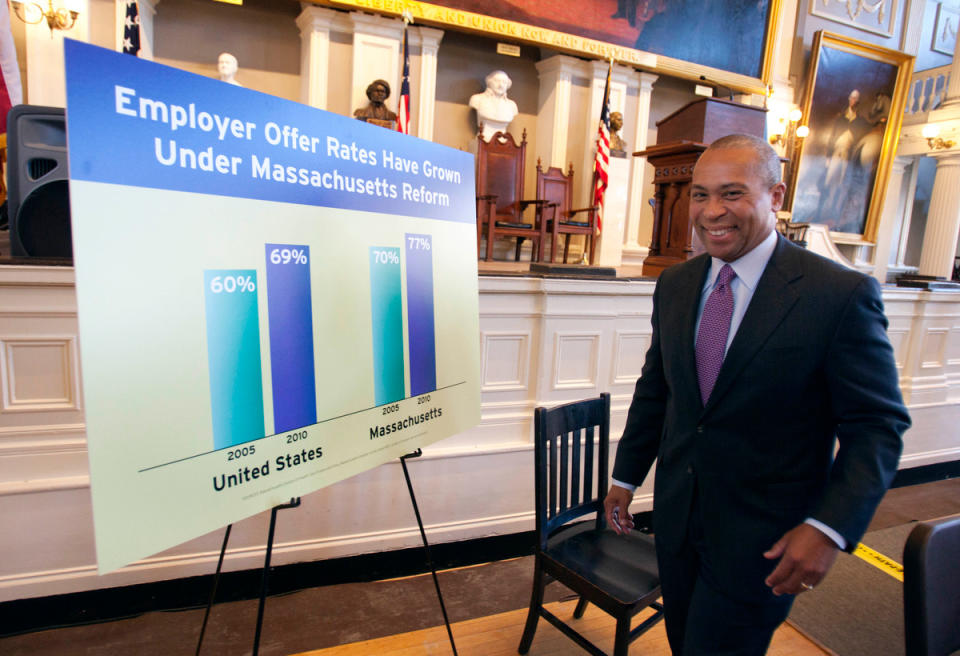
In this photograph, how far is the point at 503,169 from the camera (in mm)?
6047

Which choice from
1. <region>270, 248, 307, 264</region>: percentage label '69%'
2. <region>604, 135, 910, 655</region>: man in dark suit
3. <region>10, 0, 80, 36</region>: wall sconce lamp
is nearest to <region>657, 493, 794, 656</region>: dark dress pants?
<region>604, 135, 910, 655</region>: man in dark suit

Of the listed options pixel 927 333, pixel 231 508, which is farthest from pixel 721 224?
pixel 927 333

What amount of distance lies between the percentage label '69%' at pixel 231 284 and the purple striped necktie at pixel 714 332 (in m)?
0.96

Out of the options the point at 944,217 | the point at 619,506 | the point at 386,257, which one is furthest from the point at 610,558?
the point at 944,217

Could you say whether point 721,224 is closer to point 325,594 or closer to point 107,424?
point 107,424

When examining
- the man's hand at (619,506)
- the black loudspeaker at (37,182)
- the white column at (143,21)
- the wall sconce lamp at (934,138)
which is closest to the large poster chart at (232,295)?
the man's hand at (619,506)

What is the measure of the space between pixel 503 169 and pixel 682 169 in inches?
115

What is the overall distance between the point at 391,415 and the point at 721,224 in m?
0.87

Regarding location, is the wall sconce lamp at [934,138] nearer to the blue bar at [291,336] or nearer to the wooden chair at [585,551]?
the wooden chair at [585,551]

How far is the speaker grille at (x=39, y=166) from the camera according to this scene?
2.07m

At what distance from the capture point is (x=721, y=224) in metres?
1.19

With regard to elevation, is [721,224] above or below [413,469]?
above

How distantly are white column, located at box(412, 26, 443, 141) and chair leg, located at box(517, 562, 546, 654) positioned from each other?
4.85 metres

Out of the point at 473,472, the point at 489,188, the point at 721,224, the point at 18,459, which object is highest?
the point at 489,188
